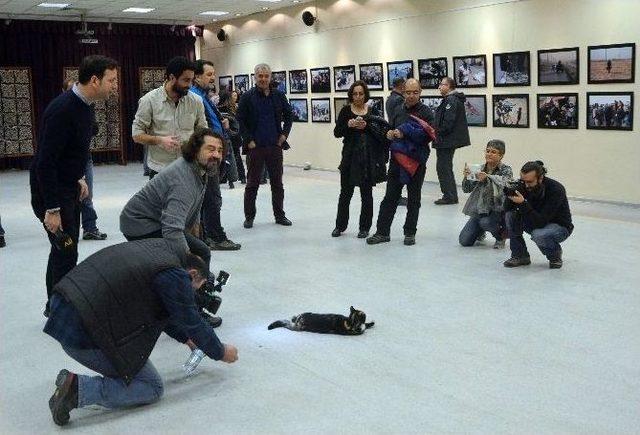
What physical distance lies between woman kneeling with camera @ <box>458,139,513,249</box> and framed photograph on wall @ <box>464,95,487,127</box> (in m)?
4.64

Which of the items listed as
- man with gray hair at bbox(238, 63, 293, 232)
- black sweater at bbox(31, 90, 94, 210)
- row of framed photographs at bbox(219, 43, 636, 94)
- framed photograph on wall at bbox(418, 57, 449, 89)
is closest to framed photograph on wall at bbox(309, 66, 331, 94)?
row of framed photographs at bbox(219, 43, 636, 94)

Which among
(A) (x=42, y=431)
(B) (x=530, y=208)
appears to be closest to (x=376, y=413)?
(A) (x=42, y=431)

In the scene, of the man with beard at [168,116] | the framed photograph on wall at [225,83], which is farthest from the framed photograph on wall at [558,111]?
the framed photograph on wall at [225,83]

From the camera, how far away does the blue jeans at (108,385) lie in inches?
135

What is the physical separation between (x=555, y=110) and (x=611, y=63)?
3.45 ft

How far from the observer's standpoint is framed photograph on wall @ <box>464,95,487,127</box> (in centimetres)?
1157

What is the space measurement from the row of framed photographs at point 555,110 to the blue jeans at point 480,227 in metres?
2.21

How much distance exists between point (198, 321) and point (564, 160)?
8.19 meters

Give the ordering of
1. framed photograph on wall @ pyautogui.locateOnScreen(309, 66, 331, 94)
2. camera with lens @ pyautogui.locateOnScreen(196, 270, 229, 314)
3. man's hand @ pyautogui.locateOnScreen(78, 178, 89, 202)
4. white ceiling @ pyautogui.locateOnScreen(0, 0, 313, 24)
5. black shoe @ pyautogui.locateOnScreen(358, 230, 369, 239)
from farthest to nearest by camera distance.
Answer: white ceiling @ pyautogui.locateOnScreen(0, 0, 313, 24) → framed photograph on wall @ pyautogui.locateOnScreen(309, 66, 331, 94) → black shoe @ pyautogui.locateOnScreen(358, 230, 369, 239) → man's hand @ pyautogui.locateOnScreen(78, 178, 89, 202) → camera with lens @ pyautogui.locateOnScreen(196, 270, 229, 314)

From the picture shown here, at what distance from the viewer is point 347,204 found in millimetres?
7934

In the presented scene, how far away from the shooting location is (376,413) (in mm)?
3529

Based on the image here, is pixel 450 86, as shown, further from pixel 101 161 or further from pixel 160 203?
pixel 101 161

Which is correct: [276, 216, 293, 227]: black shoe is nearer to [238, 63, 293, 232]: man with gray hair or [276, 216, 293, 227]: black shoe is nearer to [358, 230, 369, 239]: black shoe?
[238, 63, 293, 232]: man with gray hair

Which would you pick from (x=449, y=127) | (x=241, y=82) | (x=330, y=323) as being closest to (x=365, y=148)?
(x=449, y=127)
